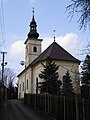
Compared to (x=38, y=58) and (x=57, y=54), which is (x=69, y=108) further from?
(x=38, y=58)

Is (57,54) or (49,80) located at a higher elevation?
(57,54)

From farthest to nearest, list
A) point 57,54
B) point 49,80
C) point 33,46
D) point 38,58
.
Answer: point 33,46 → point 38,58 → point 57,54 → point 49,80

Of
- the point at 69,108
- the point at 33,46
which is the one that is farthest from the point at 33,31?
the point at 69,108

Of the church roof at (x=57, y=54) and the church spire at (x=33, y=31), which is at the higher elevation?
the church spire at (x=33, y=31)

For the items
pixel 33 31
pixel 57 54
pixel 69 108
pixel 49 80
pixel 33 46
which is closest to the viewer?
pixel 69 108

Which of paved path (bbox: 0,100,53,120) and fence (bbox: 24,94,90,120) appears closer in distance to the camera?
fence (bbox: 24,94,90,120)

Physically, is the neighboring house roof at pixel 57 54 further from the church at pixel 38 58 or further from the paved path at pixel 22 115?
the paved path at pixel 22 115

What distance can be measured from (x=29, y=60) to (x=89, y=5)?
55383mm

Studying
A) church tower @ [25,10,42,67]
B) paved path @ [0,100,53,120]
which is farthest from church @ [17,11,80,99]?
paved path @ [0,100,53,120]

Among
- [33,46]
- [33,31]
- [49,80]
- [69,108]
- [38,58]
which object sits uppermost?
[33,31]

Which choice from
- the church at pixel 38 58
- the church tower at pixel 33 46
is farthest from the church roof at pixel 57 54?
the church tower at pixel 33 46

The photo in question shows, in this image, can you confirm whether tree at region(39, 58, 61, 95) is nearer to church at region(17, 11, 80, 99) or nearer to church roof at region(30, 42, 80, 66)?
church at region(17, 11, 80, 99)

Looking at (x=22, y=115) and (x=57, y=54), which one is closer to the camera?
(x=22, y=115)

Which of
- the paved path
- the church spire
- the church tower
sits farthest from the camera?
the church spire
